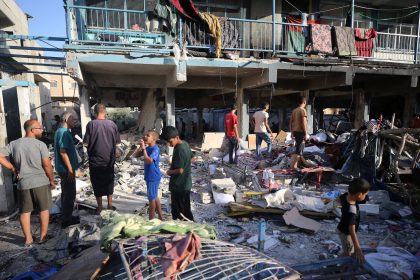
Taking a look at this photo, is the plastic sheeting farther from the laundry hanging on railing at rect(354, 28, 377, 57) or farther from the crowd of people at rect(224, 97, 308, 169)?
the laundry hanging on railing at rect(354, 28, 377, 57)

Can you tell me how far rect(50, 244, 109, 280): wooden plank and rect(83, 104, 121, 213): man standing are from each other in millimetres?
2007

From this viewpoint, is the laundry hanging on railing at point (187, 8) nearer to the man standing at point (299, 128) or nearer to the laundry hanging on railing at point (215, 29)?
the laundry hanging on railing at point (215, 29)

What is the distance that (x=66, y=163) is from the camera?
4098mm

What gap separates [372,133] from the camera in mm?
6059

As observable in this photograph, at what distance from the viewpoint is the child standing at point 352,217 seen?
282cm

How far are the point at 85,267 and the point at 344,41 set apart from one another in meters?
9.20

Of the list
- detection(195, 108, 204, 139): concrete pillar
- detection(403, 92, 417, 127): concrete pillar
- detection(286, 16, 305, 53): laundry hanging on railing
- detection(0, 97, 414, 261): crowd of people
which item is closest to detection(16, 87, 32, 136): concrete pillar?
detection(0, 97, 414, 261): crowd of people

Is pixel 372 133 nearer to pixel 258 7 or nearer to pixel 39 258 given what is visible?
pixel 39 258

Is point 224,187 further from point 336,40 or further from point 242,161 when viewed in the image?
point 336,40

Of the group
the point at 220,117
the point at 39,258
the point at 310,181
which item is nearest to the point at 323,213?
the point at 310,181

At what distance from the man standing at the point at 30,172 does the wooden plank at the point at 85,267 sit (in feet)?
5.20

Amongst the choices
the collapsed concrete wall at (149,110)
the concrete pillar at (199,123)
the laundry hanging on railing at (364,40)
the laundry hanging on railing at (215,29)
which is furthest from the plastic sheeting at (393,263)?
the concrete pillar at (199,123)

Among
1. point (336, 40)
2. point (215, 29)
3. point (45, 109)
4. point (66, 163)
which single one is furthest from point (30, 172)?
point (45, 109)

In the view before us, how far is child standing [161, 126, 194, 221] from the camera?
3627 millimetres
